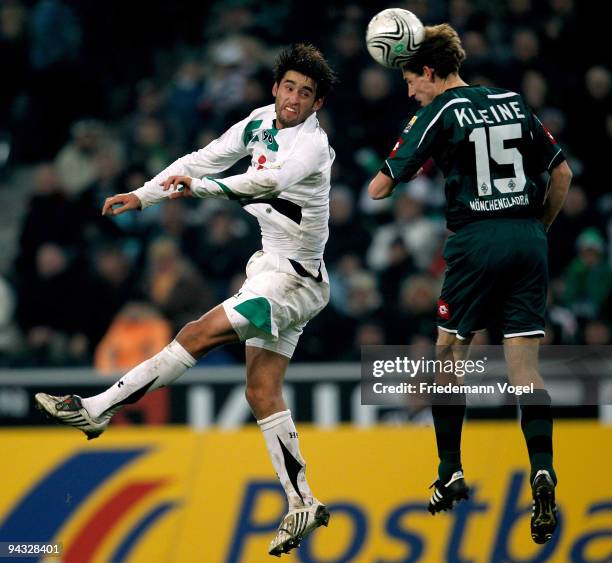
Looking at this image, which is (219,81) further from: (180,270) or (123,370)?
(123,370)

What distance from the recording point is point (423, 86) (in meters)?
8.00

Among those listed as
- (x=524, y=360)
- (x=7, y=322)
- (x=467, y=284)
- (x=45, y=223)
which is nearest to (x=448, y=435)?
(x=524, y=360)

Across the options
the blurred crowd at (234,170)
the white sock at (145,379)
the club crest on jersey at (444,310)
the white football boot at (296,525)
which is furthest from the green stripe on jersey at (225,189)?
the blurred crowd at (234,170)

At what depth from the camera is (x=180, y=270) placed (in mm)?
12992

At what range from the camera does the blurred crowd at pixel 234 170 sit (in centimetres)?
1272

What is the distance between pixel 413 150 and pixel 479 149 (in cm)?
37

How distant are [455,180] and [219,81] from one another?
25.2ft

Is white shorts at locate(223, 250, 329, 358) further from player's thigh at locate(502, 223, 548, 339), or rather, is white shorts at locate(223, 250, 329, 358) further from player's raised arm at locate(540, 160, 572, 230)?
player's raised arm at locate(540, 160, 572, 230)

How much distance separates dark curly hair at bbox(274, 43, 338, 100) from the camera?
8086mm

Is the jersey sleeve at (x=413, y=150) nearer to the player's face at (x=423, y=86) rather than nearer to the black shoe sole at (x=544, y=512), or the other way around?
the player's face at (x=423, y=86)

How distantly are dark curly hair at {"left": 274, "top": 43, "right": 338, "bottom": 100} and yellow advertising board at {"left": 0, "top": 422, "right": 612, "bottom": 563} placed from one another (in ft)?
11.8

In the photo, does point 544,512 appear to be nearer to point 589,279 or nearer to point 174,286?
point 589,279

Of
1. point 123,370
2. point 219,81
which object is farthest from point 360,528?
point 219,81

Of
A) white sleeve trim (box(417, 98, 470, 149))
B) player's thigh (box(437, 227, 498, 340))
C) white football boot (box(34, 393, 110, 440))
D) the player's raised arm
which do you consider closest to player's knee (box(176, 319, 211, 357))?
white football boot (box(34, 393, 110, 440))
